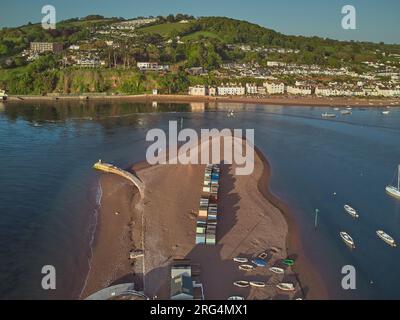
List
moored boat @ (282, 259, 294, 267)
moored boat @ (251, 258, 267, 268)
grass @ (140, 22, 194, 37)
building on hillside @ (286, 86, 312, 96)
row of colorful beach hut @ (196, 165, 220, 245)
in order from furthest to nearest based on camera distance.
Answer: grass @ (140, 22, 194, 37) < building on hillside @ (286, 86, 312, 96) < row of colorful beach hut @ (196, 165, 220, 245) < moored boat @ (282, 259, 294, 267) < moored boat @ (251, 258, 267, 268)

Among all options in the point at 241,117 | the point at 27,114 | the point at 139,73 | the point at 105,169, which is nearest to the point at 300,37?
the point at 139,73

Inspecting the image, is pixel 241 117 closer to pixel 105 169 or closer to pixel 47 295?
pixel 105 169

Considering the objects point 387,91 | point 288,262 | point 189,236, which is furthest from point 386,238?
point 387,91

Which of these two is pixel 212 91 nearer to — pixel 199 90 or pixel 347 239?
pixel 199 90

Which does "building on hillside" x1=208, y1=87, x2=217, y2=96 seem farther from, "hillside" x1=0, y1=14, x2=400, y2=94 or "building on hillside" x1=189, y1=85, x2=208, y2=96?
"hillside" x1=0, y1=14, x2=400, y2=94

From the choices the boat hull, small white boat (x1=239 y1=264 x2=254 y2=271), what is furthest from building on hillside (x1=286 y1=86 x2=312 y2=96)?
small white boat (x1=239 y1=264 x2=254 y2=271)
